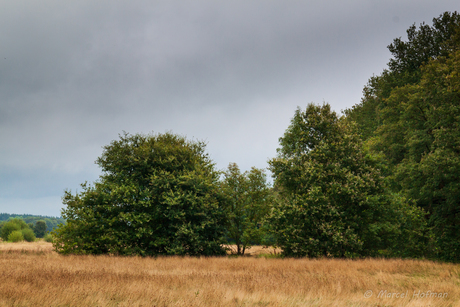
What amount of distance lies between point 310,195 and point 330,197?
61.8 inches

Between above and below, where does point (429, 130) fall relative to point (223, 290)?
above

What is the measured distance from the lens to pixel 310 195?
20.5m

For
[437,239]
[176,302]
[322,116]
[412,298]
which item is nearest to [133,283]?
[176,302]

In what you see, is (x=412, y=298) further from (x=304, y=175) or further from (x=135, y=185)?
(x=135, y=185)

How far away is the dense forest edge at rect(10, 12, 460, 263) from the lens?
20.6 metres

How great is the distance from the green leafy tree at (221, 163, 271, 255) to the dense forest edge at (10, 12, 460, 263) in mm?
5991

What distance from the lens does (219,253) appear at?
23734 millimetres

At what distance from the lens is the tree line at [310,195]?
67.5ft

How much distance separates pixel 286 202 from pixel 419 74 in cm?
2026

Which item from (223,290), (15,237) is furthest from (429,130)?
(15,237)

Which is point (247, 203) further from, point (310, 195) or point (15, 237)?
point (15, 237)

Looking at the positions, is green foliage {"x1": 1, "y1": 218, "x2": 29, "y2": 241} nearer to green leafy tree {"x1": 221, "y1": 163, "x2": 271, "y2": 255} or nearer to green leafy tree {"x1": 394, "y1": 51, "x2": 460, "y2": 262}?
green leafy tree {"x1": 221, "y1": 163, "x2": 271, "y2": 255}

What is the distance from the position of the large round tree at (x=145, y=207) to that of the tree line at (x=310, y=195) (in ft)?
0.27

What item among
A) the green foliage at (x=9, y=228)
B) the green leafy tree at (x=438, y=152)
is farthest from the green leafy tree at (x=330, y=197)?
the green foliage at (x=9, y=228)
